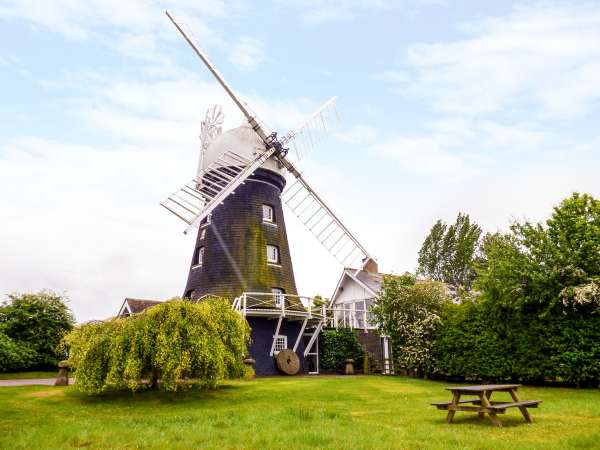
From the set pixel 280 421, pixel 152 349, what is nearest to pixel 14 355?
pixel 152 349

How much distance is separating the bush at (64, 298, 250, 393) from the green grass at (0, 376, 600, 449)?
707 mm

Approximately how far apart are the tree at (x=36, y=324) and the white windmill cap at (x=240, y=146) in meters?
12.1

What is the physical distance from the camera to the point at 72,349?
15.1m

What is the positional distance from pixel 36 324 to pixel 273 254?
46.0 ft

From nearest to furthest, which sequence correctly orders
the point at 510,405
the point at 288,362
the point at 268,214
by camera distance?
the point at 510,405
the point at 288,362
the point at 268,214

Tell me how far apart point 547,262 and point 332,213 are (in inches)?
551

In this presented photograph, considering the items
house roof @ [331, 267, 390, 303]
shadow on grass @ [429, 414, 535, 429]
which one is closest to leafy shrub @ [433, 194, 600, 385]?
shadow on grass @ [429, 414, 535, 429]

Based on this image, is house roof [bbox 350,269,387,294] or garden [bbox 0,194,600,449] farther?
house roof [bbox 350,269,387,294]

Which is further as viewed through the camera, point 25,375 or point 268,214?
point 268,214

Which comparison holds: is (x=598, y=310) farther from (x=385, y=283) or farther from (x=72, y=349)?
(x=72, y=349)

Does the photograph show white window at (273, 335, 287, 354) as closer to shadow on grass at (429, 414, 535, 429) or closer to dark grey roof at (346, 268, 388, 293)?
dark grey roof at (346, 268, 388, 293)

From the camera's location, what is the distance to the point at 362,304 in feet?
106

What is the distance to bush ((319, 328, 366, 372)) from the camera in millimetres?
26922

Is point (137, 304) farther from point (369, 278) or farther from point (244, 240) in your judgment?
point (369, 278)
